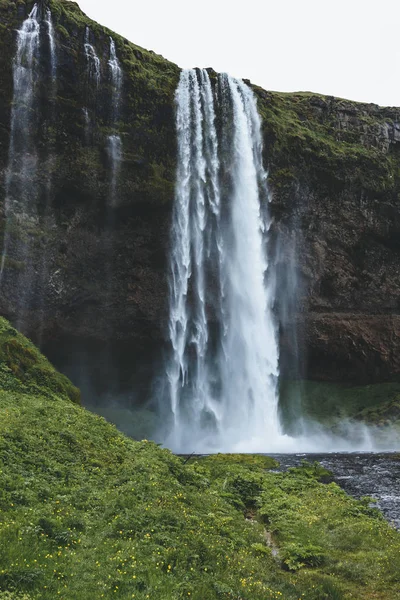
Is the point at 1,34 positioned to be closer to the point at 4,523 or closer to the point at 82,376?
the point at 82,376

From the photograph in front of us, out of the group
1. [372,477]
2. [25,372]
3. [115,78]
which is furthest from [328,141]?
Result: [25,372]

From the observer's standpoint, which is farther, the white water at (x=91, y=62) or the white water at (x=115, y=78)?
the white water at (x=115, y=78)

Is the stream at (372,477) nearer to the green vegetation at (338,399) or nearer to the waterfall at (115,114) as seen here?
the green vegetation at (338,399)

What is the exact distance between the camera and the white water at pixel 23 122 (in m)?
38.8

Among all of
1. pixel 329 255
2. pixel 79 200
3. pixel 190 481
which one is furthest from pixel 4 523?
pixel 329 255

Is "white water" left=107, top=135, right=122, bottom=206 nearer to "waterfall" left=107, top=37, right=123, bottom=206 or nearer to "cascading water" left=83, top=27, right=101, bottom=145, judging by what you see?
"waterfall" left=107, top=37, right=123, bottom=206

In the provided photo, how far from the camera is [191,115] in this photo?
4447 centimetres

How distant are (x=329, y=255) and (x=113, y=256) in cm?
2056

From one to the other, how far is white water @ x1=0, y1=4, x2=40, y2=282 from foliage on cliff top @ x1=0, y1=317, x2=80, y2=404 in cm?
1429

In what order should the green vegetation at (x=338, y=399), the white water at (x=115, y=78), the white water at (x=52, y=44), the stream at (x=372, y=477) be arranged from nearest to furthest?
the stream at (x=372, y=477)
the white water at (x=52, y=44)
the white water at (x=115, y=78)
the green vegetation at (x=338, y=399)

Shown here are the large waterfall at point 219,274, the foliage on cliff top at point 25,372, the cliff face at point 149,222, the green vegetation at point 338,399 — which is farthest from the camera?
the green vegetation at point 338,399

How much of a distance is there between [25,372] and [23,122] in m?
21.7

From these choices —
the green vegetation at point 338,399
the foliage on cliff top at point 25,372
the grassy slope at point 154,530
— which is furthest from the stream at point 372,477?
the green vegetation at point 338,399

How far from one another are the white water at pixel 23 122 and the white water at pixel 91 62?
3561mm
